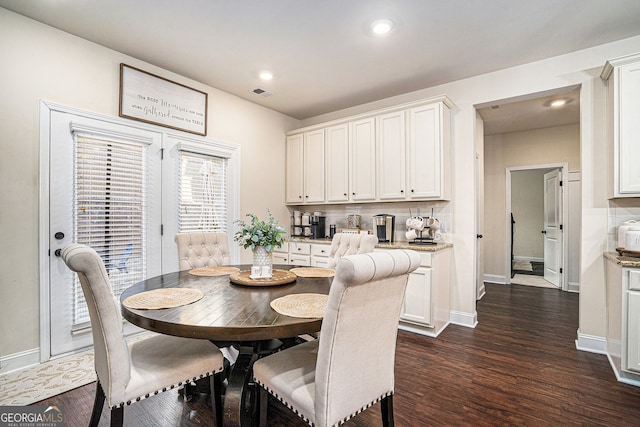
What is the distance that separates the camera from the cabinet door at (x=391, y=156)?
11.5 feet

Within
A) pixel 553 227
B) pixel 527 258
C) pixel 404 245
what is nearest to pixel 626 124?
pixel 404 245

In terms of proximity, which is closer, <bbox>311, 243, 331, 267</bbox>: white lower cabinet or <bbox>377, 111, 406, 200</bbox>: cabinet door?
<bbox>377, 111, 406, 200</bbox>: cabinet door

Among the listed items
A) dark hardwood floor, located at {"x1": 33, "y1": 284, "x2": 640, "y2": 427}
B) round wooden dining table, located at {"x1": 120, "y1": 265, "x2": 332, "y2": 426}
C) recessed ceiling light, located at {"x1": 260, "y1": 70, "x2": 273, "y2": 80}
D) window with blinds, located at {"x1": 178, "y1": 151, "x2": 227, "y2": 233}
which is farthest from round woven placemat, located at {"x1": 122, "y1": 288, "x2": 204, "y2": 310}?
recessed ceiling light, located at {"x1": 260, "y1": 70, "x2": 273, "y2": 80}

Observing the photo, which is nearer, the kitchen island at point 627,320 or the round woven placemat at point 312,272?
the kitchen island at point 627,320

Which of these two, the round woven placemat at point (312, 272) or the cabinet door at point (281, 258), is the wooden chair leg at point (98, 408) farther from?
the cabinet door at point (281, 258)

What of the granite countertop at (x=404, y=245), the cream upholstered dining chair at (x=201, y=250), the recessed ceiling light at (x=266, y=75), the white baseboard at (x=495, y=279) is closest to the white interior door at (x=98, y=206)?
the cream upholstered dining chair at (x=201, y=250)

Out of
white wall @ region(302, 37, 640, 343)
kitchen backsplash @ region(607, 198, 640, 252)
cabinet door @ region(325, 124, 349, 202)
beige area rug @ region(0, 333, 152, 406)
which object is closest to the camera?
beige area rug @ region(0, 333, 152, 406)

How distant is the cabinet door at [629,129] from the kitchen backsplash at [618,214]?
0.29 meters

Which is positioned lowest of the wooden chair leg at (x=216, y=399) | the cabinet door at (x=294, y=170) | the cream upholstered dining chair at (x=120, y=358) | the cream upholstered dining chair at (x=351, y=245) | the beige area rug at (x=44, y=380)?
the beige area rug at (x=44, y=380)

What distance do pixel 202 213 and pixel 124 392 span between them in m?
2.40

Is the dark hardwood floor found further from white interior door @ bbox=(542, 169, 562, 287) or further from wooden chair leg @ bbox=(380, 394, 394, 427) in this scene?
white interior door @ bbox=(542, 169, 562, 287)

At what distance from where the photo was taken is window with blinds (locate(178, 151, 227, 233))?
3332 mm

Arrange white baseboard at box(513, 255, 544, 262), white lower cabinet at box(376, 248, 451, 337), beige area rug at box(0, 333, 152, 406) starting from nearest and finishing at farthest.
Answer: beige area rug at box(0, 333, 152, 406), white lower cabinet at box(376, 248, 451, 337), white baseboard at box(513, 255, 544, 262)

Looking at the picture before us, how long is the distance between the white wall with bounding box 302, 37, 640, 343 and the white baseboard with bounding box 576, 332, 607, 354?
2 cm
